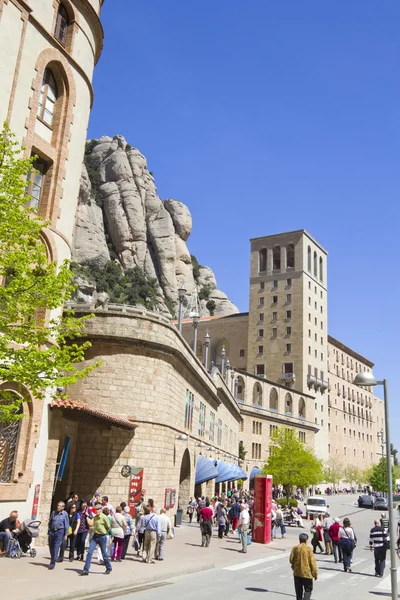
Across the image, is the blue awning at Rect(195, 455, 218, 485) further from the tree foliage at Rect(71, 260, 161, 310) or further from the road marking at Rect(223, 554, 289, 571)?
the tree foliage at Rect(71, 260, 161, 310)

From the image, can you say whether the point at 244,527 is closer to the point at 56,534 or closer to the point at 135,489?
the point at 135,489

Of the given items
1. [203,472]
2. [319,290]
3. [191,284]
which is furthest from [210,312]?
[203,472]

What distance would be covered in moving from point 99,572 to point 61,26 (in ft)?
60.6

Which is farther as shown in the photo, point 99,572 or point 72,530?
point 72,530

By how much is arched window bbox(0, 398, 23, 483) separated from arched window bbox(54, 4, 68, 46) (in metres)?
13.6

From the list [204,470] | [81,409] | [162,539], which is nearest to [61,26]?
[81,409]

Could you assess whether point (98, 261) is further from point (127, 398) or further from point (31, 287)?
point (31, 287)

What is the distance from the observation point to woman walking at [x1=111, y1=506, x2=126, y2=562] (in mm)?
15000

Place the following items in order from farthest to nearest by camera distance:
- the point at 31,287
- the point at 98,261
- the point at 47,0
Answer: the point at 98,261, the point at 47,0, the point at 31,287

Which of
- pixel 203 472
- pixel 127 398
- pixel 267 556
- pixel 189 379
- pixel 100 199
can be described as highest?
pixel 100 199

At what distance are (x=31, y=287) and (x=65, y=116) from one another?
997cm

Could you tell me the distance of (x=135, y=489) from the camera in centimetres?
2120

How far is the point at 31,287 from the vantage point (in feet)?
41.1

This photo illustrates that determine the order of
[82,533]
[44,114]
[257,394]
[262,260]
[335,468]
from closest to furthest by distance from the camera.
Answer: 1. [82,533]
2. [44,114]
3. [257,394]
4. [335,468]
5. [262,260]
